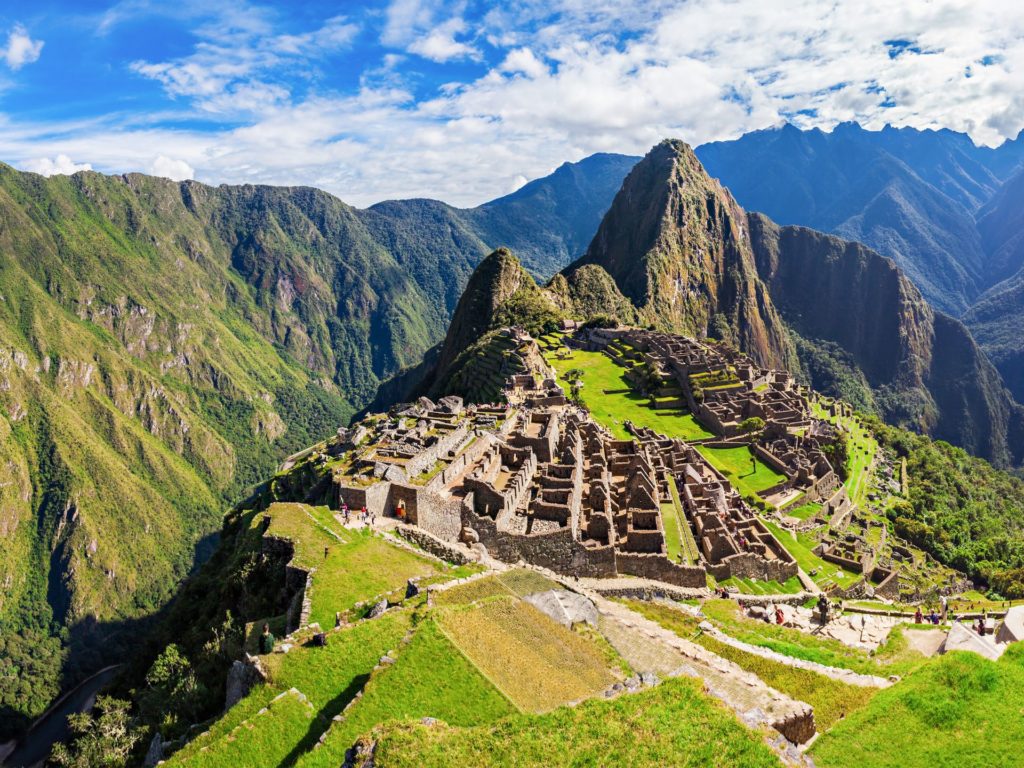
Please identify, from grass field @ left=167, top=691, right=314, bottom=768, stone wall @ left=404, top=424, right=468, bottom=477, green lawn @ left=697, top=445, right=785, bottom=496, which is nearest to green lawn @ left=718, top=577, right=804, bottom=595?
stone wall @ left=404, top=424, right=468, bottom=477

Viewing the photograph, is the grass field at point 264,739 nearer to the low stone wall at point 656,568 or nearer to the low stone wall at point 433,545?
the low stone wall at point 433,545

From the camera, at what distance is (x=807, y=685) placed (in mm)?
18406

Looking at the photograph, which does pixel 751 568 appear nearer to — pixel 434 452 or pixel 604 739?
pixel 434 452

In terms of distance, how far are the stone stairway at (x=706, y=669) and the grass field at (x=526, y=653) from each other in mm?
1950

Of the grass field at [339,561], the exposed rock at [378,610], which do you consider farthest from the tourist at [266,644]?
the exposed rock at [378,610]

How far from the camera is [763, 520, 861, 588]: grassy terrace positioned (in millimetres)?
48125

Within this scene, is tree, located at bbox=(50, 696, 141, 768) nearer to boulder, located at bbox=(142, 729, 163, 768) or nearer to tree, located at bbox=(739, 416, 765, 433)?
boulder, located at bbox=(142, 729, 163, 768)

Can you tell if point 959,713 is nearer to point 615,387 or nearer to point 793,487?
point 793,487

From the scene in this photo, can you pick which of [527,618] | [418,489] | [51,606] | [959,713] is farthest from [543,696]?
[51,606]

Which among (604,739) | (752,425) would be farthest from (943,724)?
(752,425)

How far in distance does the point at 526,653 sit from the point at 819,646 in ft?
47.3

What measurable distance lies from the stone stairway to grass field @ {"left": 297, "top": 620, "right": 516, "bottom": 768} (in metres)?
4.91

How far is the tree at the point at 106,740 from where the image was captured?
81.2ft

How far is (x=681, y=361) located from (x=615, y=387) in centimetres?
1372
